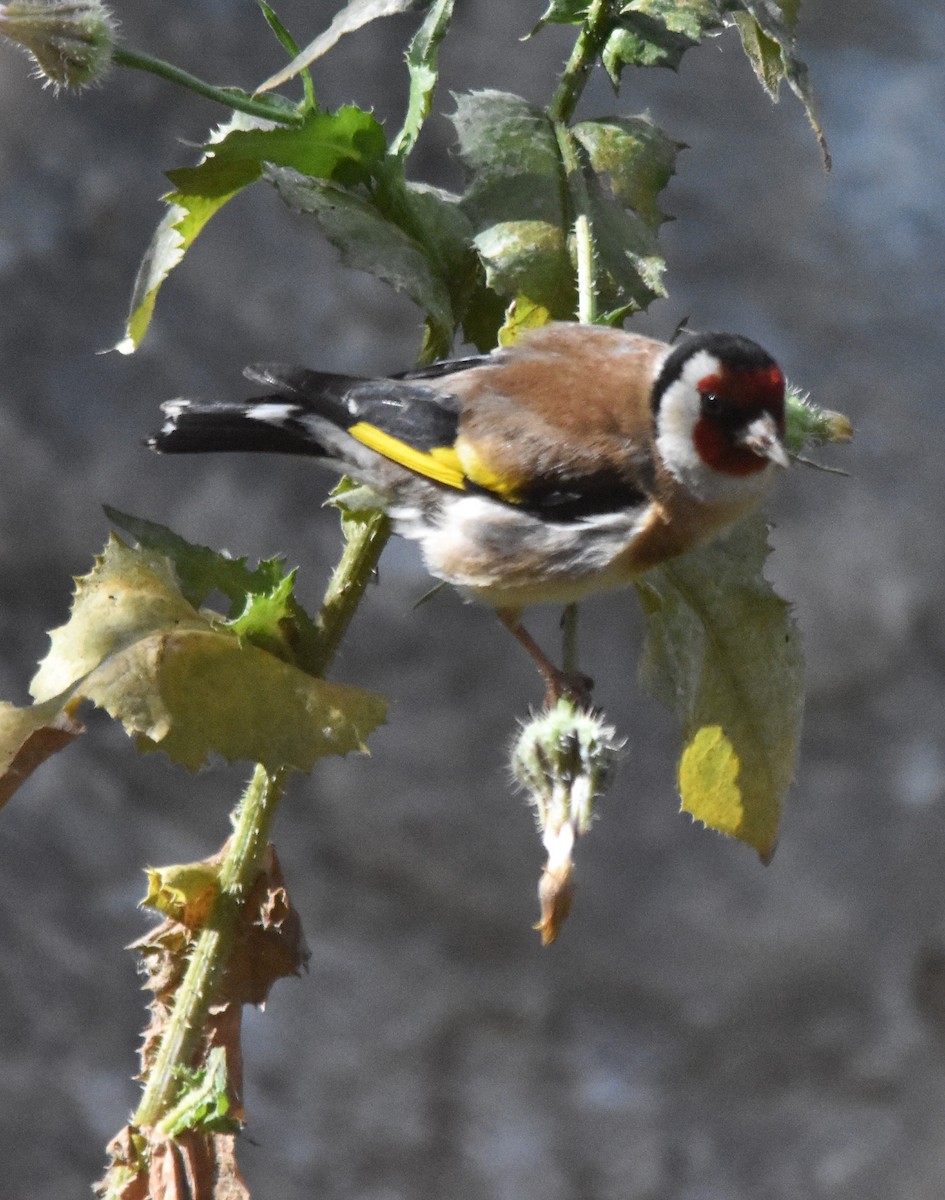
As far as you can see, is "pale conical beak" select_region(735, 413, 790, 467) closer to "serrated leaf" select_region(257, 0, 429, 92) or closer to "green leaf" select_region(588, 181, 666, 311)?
"green leaf" select_region(588, 181, 666, 311)

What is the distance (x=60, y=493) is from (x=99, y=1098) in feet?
2.93

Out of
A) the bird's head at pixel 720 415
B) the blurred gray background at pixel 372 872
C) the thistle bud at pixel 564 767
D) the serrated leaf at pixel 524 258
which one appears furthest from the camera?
the blurred gray background at pixel 372 872

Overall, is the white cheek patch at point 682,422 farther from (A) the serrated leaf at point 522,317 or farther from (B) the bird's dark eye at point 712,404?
(A) the serrated leaf at point 522,317

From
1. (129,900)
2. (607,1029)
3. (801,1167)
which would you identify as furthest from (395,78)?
(801,1167)

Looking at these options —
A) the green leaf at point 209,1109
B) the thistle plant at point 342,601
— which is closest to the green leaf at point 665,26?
the thistle plant at point 342,601

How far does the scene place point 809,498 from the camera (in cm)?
241

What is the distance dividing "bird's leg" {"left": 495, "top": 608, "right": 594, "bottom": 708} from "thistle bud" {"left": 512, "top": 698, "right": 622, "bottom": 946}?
0.12 ft

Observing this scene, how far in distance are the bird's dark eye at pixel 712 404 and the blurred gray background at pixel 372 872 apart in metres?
1.14

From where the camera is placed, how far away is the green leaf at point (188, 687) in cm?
87

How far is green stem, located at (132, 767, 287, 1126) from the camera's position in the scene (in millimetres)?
898

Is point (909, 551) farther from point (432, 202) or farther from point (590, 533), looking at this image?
point (432, 202)

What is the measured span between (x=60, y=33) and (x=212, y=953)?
1.88 feet

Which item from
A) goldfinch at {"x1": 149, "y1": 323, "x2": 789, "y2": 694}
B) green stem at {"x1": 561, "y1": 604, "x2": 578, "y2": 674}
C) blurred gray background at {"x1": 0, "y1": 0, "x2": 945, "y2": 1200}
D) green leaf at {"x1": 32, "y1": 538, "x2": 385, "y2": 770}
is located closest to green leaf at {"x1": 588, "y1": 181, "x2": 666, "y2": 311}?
goldfinch at {"x1": 149, "y1": 323, "x2": 789, "y2": 694}

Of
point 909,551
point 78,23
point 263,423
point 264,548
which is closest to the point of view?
point 78,23
